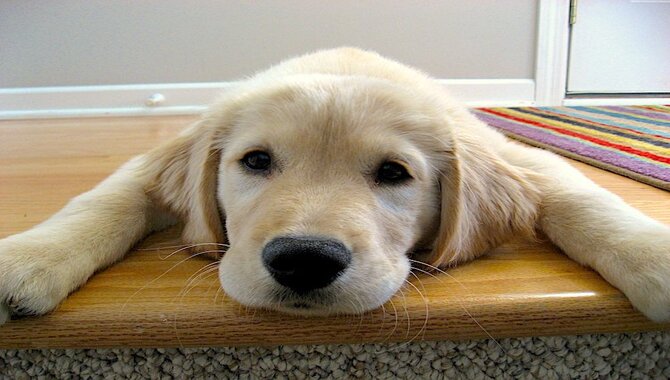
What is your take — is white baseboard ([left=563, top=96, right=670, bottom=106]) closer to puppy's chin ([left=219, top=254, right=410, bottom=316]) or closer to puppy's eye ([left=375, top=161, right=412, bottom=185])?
puppy's eye ([left=375, top=161, right=412, bottom=185])

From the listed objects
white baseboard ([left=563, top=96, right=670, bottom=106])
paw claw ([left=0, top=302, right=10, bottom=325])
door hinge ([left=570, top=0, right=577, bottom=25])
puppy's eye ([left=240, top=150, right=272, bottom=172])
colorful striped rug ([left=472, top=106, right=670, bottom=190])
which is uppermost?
door hinge ([left=570, top=0, right=577, bottom=25])

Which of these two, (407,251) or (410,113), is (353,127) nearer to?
(410,113)

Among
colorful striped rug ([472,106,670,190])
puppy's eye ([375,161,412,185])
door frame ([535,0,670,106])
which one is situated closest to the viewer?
puppy's eye ([375,161,412,185])

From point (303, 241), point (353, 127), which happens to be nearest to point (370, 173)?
point (353, 127)

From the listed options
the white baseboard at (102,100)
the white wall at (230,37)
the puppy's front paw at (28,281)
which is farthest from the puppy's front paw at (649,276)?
the white wall at (230,37)

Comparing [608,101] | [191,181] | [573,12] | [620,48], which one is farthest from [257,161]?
[620,48]

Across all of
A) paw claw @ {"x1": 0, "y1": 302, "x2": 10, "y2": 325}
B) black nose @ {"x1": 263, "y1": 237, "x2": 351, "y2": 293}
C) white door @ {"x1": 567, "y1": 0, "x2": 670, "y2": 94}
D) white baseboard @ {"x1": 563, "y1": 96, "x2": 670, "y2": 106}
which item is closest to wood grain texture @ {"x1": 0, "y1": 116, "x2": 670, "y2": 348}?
paw claw @ {"x1": 0, "y1": 302, "x2": 10, "y2": 325}

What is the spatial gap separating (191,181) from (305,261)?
21.9 inches

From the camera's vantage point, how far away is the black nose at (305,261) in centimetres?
→ 96

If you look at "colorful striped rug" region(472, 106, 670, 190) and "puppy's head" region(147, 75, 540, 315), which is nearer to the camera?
"puppy's head" region(147, 75, 540, 315)

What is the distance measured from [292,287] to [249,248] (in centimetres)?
12

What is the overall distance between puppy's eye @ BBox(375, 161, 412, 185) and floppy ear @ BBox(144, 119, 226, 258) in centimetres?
39

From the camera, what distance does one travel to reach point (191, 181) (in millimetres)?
1411

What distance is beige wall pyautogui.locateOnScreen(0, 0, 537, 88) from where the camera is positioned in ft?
15.6
